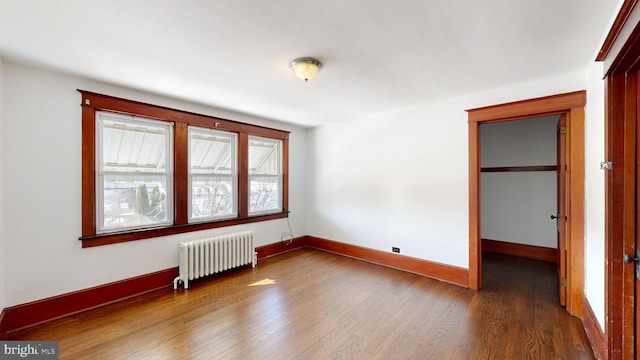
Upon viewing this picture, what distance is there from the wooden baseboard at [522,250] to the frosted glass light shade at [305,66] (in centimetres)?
458

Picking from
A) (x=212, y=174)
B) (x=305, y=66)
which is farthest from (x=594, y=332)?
(x=212, y=174)

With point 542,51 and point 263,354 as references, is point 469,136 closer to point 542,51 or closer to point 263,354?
point 542,51

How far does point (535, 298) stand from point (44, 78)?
5.64 metres

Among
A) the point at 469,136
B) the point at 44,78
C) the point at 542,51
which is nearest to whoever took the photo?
the point at 542,51

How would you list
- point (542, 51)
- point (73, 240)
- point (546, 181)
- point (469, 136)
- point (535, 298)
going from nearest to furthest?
point (542, 51)
point (73, 240)
point (535, 298)
point (469, 136)
point (546, 181)

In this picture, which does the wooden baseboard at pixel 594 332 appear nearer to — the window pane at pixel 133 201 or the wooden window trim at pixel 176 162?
the wooden window trim at pixel 176 162

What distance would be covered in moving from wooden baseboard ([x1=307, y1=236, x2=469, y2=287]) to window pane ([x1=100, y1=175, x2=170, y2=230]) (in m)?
2.74

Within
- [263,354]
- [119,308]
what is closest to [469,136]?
[263,354]

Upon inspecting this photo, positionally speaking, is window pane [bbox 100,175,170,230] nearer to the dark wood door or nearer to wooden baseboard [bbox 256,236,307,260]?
wooden baseboard [bbox 256,236,307,260]

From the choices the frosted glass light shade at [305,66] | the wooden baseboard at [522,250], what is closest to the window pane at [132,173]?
the frosted glass light shade at [305,66]

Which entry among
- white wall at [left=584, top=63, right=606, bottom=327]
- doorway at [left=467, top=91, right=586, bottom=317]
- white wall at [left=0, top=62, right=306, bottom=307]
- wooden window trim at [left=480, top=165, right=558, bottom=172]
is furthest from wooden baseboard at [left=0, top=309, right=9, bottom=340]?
wooden window trim at [left=480, top=165, right=558, bottom=172]

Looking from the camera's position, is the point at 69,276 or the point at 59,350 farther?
the point at 69,276

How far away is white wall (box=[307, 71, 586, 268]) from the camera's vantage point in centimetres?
334

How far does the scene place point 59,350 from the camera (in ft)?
6.89
